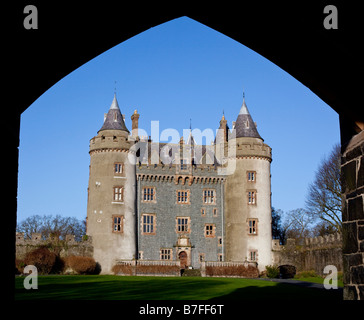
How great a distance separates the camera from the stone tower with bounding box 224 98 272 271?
4550 cm

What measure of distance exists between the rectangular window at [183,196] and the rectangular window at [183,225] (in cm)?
160

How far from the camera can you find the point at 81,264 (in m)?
41.6

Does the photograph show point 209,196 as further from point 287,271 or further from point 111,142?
point 287,271

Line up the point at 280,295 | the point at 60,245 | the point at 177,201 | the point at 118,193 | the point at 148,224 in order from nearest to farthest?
the point at 280,295 < the point at 60,245 < the point at 118,193 < the point at 148,224 < the point at 177,201

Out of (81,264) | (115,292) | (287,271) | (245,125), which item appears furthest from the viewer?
(287,271)

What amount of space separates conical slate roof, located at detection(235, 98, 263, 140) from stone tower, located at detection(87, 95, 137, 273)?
32.9ft

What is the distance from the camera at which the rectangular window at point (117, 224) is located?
43781 mm

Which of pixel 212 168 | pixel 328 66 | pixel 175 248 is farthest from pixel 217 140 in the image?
pixel 328 66

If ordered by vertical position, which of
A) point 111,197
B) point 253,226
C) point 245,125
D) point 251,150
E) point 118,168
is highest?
point 245,125

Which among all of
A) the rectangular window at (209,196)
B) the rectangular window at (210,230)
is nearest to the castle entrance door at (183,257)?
the rectangular window at (210,230)

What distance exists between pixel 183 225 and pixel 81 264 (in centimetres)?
979

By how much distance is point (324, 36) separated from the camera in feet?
17.0

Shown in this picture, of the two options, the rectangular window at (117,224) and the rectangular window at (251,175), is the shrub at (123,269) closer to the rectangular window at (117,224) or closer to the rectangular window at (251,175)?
the rectangular window at (117,224)

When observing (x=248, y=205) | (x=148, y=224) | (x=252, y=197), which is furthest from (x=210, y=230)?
(x=148, y=224)
